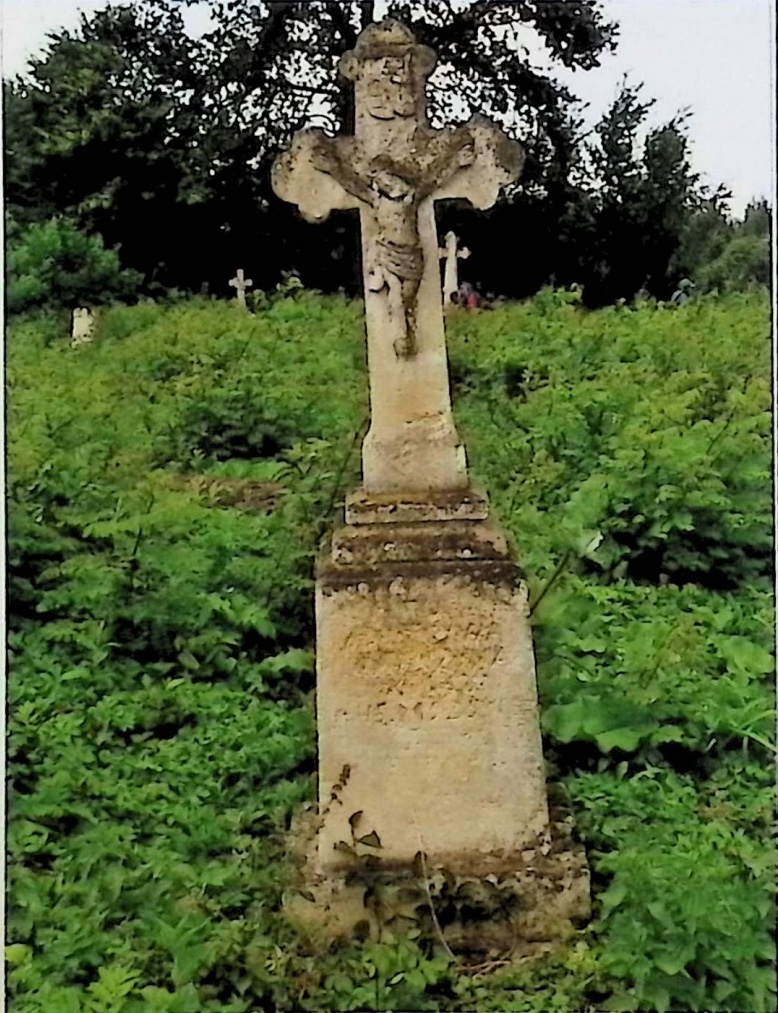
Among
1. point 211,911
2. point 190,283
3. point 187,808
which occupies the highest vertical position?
point 190,283

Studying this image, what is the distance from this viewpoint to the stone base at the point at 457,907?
2070 millimetres

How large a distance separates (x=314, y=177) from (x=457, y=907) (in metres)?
1.22

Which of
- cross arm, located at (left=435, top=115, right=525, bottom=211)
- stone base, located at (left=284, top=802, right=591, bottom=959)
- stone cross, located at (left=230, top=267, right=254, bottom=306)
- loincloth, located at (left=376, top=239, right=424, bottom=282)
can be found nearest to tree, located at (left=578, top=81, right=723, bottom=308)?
cross arm, located at (left=435, top=115, right=525, bottom=211)

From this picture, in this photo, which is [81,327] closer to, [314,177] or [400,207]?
[314,177]

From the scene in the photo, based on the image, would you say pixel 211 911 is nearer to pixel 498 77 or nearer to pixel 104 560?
pixel 104 560

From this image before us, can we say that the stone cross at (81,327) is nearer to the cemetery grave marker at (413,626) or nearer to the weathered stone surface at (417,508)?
the cemetery grave marker at (413,626)

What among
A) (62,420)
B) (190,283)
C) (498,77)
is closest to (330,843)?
(62,420)

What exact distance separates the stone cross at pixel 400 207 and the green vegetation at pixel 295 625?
82 mm

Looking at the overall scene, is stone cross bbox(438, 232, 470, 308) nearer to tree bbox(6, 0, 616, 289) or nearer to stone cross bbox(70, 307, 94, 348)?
tree bbox(6, 0, 616, 289)

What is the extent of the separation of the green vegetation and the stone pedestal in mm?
85

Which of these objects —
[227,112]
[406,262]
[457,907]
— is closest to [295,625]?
[457,907]

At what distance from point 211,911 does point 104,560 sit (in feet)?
2.05

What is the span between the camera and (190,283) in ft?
7.48

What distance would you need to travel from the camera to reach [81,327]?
2.27 metres
